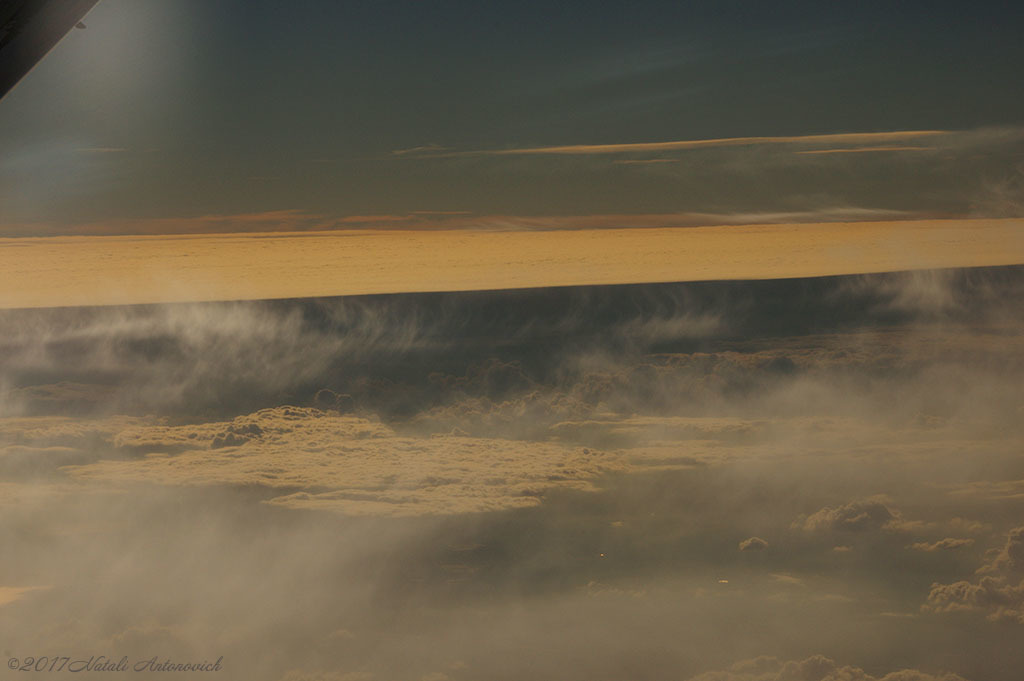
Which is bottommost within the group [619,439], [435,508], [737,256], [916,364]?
[435,508]

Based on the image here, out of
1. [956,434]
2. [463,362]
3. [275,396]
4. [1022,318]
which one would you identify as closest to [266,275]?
[275,396]

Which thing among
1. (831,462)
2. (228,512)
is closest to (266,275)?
(228,512)

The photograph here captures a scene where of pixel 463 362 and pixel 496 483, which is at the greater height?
pixel 463 362

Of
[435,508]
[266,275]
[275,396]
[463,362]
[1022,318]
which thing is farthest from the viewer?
[435,508]

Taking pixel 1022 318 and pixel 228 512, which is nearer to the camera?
pixel 1022 318

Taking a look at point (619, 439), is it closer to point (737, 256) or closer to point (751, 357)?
point (751, 357)

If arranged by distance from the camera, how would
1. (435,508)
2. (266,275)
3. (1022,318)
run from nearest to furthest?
(266,275), (1022,318), (435,508)

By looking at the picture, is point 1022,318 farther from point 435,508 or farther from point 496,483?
point 435,508
